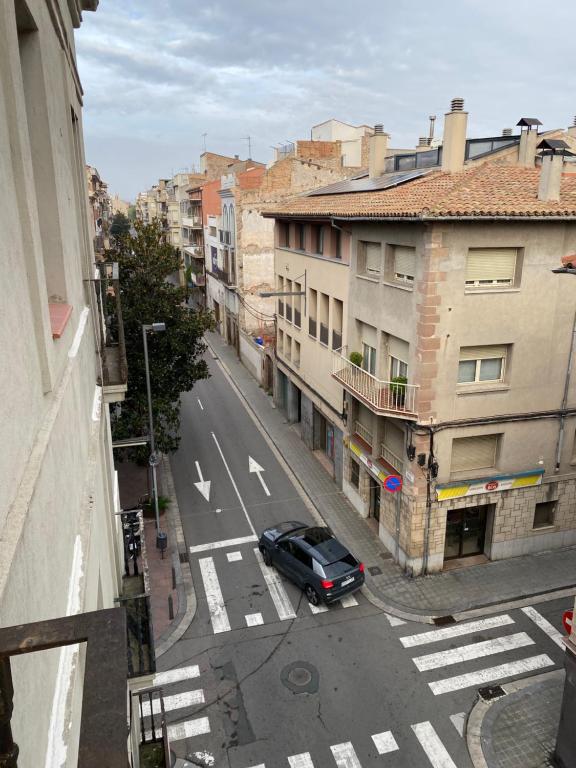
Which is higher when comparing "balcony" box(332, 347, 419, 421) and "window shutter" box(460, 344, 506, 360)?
"window shutter" box(460, 344, 506, 360)

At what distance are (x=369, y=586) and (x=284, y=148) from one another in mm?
44822

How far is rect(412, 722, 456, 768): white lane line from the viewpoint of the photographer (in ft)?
38.6

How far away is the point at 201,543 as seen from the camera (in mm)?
19984

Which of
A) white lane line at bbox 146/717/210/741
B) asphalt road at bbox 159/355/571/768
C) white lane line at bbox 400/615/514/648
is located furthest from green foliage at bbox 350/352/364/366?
white lane line at bbox 146/717/210/741

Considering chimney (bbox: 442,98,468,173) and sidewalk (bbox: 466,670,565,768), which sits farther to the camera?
chimney (bbox: 442,98,468,173)

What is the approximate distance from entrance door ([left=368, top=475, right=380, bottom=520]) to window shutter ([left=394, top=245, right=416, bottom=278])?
7638mm

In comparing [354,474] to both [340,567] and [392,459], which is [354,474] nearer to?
[392,459]

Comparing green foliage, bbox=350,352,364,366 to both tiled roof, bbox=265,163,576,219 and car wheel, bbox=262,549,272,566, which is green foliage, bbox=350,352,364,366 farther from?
car wheel, bbox=262,549,272,566

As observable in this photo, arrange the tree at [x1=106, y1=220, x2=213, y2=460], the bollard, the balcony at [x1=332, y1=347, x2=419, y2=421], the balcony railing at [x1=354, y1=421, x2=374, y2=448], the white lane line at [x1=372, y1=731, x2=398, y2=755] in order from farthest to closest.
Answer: the tree at [x1=106, y1=220, x2=213, y2=460] < the balcony railing at [x1=354, y1=421, x2=374, y2=448] < the balcony at [x1=332, y1=347, x2=419, y2=421] < the bollard < the white lane line at [x1=372, y1=731, x2=398, y2=755]

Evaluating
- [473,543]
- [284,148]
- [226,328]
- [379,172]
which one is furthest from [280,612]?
[284,148]

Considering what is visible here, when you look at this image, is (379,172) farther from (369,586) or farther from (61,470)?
(61,470)

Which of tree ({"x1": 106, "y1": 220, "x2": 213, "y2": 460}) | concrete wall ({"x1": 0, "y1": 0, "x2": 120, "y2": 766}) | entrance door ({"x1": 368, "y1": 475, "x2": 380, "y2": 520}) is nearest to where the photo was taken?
concrete wall ({"x1": 0, "y1": 0, "x2": 120, "y2": 766})

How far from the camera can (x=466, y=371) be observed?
663 inches

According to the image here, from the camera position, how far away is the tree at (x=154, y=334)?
21562 millimetres
